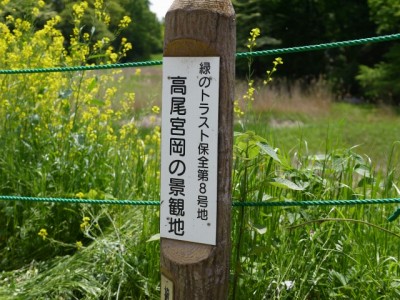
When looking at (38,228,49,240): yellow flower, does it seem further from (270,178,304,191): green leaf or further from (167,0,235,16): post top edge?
(167,0,235,16): post top edge

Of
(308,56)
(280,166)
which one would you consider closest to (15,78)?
(280,166)

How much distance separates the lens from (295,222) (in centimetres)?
252

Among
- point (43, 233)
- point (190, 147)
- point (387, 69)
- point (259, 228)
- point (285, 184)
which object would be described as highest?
point (387, 69)

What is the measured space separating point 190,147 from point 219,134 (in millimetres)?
99

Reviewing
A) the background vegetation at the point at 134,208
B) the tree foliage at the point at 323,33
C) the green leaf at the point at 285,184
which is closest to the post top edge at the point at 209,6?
the background vegetation at the point at 134,208

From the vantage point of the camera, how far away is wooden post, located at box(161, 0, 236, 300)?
1.98m

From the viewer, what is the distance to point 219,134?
1997 mm

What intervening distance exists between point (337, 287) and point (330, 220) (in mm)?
239

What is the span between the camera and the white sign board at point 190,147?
1986 millimetres

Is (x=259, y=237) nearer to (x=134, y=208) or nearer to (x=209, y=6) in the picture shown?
(x=134, y=208)

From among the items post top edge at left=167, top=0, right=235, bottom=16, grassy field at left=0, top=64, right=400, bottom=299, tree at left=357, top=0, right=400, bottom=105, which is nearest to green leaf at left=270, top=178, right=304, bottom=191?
grassy field at left=0, top=64, right=400, bottom=299

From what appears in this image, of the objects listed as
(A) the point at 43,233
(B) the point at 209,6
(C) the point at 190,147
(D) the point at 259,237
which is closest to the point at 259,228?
(D) the point at 259,237

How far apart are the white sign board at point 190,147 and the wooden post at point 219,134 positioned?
2cm

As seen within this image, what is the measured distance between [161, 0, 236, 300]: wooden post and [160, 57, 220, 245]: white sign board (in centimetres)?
2
